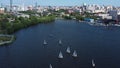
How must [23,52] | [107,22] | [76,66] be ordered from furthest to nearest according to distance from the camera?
[107,22], [23,52], [76,66]

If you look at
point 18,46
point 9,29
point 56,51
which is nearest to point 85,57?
point 56,51

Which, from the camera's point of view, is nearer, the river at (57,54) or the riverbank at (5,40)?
the river at (57,54)

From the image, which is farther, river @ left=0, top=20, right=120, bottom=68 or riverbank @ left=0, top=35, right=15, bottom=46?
riverbank @ left=0, top=35, right=15, bottom=46

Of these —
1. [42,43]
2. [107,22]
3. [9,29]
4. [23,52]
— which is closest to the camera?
[23,52]

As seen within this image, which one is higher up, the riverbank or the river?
the riverbank

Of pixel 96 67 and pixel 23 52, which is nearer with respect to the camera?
pixel 96 67

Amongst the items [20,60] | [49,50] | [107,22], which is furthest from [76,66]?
[107,22]

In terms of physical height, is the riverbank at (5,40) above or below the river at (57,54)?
above

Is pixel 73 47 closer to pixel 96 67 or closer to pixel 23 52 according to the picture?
pixel 23 52

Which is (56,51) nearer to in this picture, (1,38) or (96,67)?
(96,67)

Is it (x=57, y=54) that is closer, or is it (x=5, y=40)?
(x=57, y=54)
